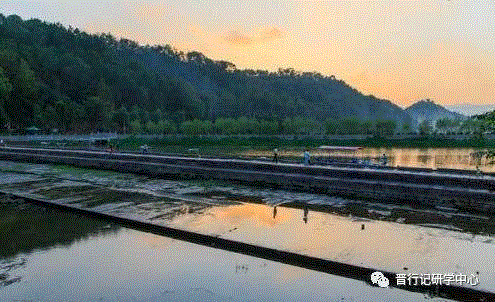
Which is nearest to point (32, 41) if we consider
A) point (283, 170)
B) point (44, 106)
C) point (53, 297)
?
point (44, 106)

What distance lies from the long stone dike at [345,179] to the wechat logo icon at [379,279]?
784 cm

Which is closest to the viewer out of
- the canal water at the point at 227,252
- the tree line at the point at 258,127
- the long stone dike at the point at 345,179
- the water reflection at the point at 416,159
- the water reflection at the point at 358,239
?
the canal water at the point at 227,252

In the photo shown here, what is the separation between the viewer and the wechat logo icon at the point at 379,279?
8.77 meters

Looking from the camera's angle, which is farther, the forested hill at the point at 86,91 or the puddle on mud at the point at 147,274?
the forested hill at the point at 86,91

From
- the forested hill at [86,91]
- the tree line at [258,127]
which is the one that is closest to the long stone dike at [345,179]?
the forested hill at [86,91]

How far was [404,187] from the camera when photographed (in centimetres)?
1708

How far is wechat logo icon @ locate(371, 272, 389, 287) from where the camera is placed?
8.77 m

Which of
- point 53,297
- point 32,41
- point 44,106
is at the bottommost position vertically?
point 53,297

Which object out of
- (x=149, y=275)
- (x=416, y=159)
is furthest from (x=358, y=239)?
(x=416, y=159)

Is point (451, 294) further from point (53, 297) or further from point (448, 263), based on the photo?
point (53, 297)

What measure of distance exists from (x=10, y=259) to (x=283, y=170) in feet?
42.3

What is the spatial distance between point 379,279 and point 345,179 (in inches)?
399

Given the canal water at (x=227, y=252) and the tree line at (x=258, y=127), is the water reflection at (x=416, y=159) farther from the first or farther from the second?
the tree line at (x=258, y=127)

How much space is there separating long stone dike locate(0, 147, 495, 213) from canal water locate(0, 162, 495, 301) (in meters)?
0.87
